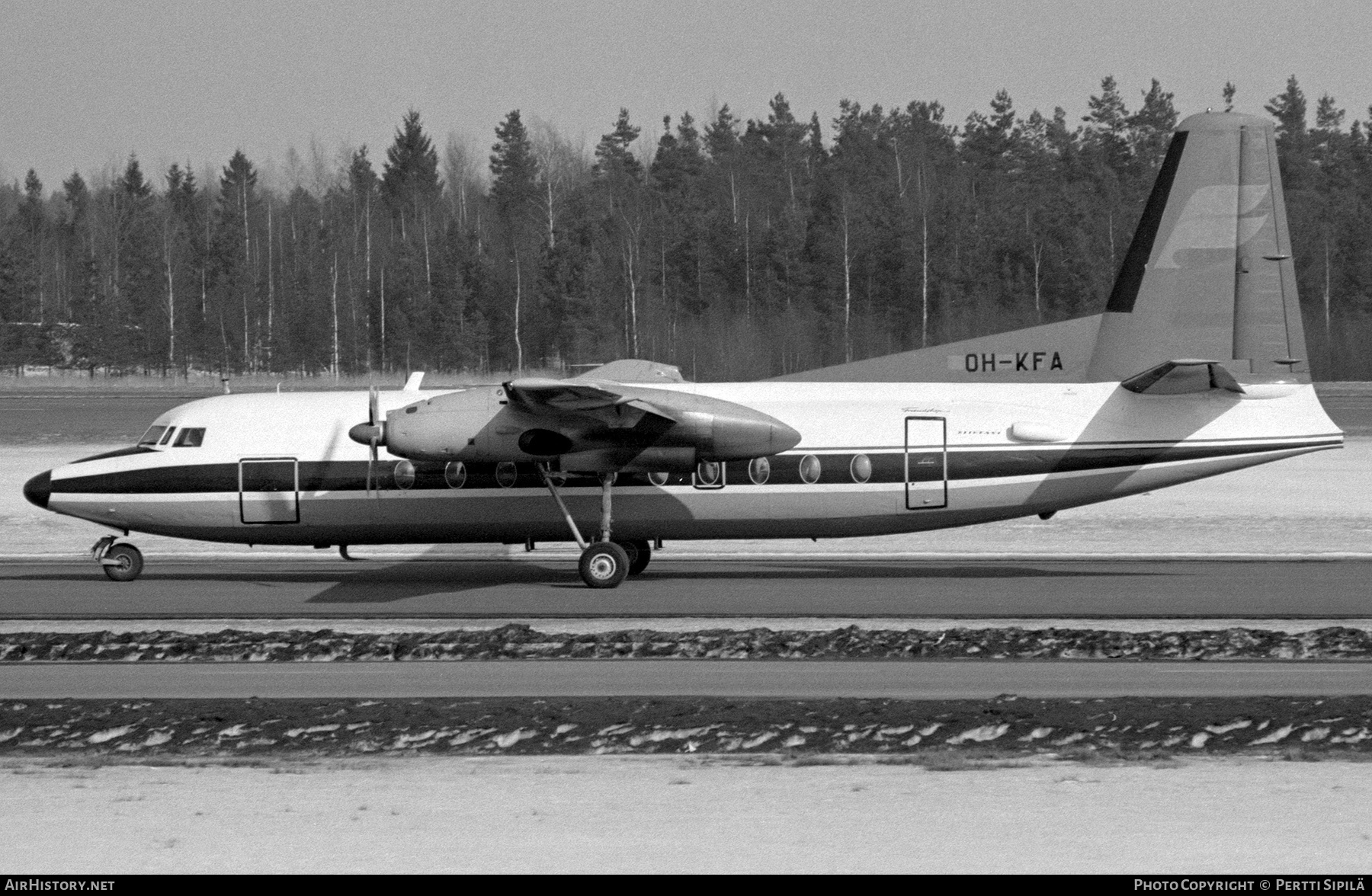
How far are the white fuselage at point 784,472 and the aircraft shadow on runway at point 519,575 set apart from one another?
68 cm

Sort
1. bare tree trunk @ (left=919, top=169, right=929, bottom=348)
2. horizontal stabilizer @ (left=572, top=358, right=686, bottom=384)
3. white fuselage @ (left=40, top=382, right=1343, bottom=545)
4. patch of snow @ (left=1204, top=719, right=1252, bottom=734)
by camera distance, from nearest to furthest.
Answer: patch of snow @ (left=1204, top=719, right=1252, bottom=734) → white fuselage @ (left=40, top=382, right=1343, bottom=545) → horizontal stabilizer @ (left=572, top=358, right=686, bottom=384) → bare tree trunk @ (left=919, top=169, right=929, bottom=348)

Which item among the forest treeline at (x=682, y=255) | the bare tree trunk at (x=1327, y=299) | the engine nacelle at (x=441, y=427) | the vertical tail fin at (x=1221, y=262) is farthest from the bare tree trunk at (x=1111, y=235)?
the engine nacelle at (x=441, y=427)

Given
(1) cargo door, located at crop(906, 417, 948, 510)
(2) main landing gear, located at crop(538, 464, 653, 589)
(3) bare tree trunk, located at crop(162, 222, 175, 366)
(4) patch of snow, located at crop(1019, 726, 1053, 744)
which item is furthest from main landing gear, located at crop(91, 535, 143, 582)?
(3) bare tree trunk, located at crop(162, 222, 175, 366)

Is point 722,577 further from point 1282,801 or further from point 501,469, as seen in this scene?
point 1282,801

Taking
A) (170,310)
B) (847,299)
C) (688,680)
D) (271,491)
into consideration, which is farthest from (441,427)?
(170,310)

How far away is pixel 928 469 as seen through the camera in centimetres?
2083

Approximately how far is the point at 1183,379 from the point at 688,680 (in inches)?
379

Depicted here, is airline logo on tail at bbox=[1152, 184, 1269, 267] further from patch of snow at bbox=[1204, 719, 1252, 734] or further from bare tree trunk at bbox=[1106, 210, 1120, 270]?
bare tree trunk at bbox=[1106, 210, 1120, 270]

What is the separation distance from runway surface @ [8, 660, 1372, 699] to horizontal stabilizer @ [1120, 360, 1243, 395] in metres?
5.94

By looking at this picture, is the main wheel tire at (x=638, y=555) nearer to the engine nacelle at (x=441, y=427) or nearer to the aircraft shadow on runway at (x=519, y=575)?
the aircraft shadow on runway at (x=519, y=575)

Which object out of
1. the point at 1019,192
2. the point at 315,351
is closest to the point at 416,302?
the point at 315,351

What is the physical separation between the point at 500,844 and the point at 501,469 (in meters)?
12.4

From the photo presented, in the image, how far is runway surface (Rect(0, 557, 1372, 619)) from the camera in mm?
18422

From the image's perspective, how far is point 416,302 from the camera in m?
65.8
